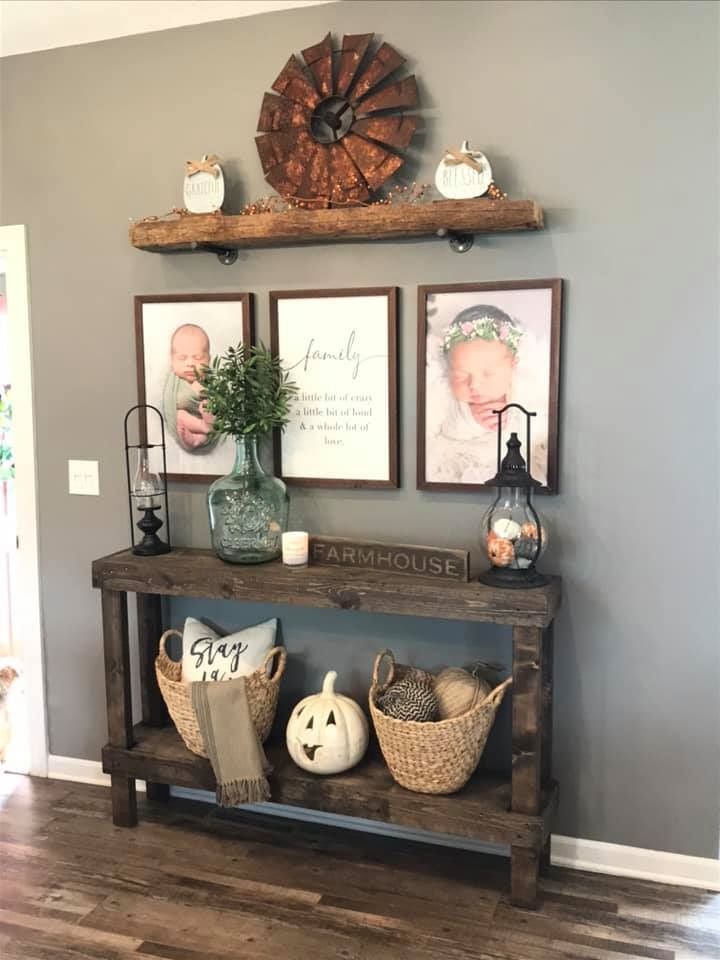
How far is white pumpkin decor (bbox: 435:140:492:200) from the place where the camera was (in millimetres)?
2223

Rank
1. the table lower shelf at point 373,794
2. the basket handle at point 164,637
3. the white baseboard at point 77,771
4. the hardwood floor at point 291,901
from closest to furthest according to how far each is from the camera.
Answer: the hardwood floor at point 291,901 → the table lower shelf at point 373,794 → the basket handle at point 164,637 → the white baseboard at point 77,771

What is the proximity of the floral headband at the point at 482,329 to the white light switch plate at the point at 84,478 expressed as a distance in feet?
4.02

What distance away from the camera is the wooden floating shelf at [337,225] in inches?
86.3

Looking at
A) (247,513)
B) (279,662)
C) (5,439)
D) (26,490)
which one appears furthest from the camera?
(5,439)

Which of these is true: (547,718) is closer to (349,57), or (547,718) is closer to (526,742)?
(526,742)

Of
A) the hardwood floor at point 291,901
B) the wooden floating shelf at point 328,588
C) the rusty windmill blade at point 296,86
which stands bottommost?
the hardwood floor at point 291,901

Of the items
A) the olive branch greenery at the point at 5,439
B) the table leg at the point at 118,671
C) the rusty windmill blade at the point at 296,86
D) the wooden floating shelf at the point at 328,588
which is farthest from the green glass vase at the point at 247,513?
the olive branch greenery at the point at 5,439

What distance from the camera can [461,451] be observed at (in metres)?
2.41

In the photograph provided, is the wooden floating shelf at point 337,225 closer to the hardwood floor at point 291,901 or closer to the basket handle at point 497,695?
the basket handle at point 497,695

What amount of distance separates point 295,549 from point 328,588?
187 millimetres

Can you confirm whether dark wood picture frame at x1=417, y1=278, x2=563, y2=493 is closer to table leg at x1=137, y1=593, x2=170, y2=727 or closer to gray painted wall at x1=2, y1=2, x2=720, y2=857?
gray painted wall at x1=2, y1=2, x2=720, y2=857

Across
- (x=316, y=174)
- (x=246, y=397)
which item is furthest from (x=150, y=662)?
(x=316, y=174)

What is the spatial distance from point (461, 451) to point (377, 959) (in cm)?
129

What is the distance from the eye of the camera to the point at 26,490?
2.88 metres
